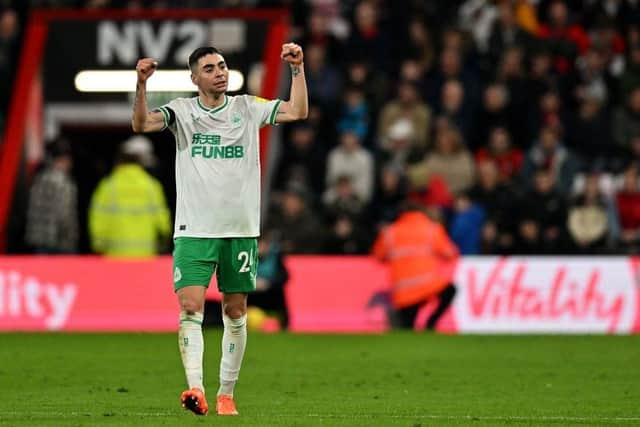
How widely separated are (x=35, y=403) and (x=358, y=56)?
1378 cm

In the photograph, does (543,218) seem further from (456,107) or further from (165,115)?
(165,115)

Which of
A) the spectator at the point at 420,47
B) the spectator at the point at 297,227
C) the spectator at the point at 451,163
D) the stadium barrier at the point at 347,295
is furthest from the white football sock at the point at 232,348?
the spectator at the point at 420,47

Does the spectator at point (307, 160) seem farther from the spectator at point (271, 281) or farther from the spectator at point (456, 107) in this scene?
the spectator at point (271, 281)

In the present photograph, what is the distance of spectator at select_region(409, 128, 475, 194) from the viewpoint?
22.7 m

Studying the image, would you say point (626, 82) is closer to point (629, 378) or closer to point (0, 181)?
point (0, 181)

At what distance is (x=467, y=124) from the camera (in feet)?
78.7

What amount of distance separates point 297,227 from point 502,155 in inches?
123

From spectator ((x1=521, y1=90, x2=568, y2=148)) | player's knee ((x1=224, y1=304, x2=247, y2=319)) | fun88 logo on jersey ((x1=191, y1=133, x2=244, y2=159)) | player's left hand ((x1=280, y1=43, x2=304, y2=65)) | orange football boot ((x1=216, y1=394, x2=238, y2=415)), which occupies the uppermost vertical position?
player's left hand ((x1=280, y1=43, x2=304, y2=65))

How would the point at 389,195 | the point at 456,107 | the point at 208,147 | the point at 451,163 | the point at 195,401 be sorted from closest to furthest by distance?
the point at 195,401, the point at 208,147, the point at 389,195, the point at 451,163, the point at 456,107

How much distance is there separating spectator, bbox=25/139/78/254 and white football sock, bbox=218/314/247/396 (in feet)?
37.1

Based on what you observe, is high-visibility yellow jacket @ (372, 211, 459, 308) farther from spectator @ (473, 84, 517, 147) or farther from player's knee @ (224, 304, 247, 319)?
player's knee @ (224, 304, 247, 319)

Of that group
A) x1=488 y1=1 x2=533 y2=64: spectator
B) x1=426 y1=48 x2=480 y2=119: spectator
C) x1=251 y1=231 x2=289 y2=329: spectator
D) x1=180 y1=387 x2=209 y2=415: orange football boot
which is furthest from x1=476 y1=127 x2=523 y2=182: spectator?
x1=180 y1=387 x2=209 y2=415: orange football boot

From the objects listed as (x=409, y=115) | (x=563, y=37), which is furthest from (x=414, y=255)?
(x=563, y=37)

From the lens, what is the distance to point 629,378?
13.9 metres
